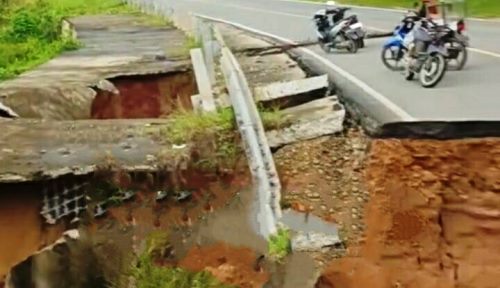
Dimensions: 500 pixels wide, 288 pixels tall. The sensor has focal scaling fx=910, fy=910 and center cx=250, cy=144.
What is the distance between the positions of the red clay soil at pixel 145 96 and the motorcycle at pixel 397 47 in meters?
2.77

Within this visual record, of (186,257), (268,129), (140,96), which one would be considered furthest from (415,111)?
(140,96)

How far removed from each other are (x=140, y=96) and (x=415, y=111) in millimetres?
5120

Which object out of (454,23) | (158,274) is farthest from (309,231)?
(454,23)

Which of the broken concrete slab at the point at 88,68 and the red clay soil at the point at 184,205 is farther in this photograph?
the broken concrete slab at the point at 88,68

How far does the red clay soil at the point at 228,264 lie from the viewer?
21.5 ft

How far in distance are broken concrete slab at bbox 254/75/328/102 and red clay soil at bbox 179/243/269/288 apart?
2.46 m

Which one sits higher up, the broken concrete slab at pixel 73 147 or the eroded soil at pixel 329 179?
the eroded soil at pixel 329 179

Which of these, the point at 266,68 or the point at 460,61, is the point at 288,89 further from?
the point at 460,61

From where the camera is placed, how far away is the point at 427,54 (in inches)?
444

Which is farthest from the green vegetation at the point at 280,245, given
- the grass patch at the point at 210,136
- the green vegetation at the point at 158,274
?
the grass patch at the point at 210,136

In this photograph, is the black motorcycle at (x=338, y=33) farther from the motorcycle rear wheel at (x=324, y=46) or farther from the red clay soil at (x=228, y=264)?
the red clay soil at (x=228, y=264)

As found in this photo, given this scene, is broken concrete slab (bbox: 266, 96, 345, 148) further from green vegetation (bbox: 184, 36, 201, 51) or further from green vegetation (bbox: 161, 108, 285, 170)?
green vegetation (bbox: 184, 36, 201, 51)

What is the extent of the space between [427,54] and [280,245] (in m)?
5.58

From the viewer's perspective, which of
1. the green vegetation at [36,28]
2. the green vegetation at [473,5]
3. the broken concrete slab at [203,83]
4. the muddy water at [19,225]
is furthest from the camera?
the green vegetation at [473,5]
